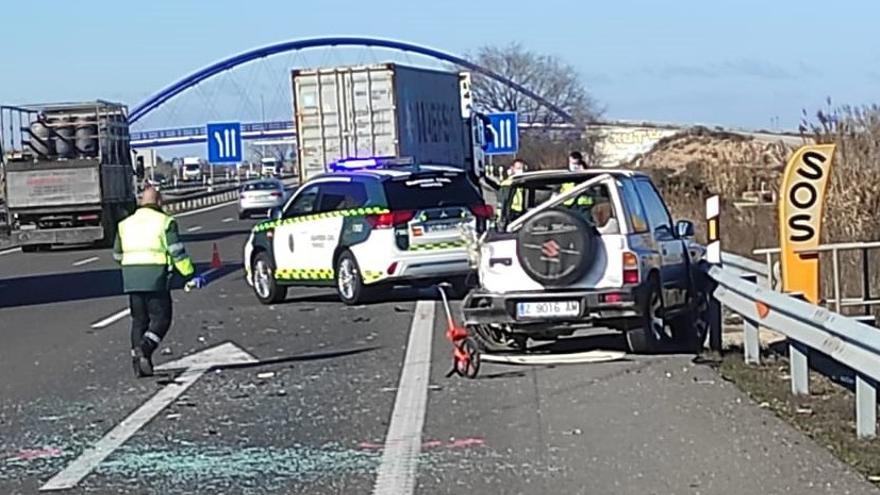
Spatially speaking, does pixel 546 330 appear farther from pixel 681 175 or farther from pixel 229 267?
pixel 681 175

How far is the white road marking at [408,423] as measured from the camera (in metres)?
8.98

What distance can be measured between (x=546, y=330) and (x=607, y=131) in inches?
3247

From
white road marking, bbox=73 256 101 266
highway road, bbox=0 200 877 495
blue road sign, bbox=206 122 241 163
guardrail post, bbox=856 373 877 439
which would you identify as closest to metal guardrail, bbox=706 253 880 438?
guardrail post, bbox=856 373 877 439

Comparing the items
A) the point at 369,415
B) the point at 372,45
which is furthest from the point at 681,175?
the point at 372,45

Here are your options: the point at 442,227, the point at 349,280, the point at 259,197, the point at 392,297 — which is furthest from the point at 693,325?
the point at 259,197

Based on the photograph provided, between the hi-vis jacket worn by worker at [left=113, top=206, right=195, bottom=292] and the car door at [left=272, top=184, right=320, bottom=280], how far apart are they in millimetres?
7436

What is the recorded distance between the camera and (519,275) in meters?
14.5

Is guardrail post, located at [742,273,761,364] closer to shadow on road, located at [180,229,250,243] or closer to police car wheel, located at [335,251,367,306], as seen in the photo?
police car wheel, located at [335,251,367,306]

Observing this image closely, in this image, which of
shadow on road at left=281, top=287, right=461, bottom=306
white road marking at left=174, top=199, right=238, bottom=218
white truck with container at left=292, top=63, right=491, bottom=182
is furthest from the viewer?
white road marking at left=174, top=199, right=238, bottom=218

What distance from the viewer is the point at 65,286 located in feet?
88.4

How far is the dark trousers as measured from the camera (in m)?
13.9

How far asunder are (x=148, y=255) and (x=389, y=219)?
267 inches

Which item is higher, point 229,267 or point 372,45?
point 372,45

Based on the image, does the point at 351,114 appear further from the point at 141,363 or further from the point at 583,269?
the point at 141,363
